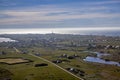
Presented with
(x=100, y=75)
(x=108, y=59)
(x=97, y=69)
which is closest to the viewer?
(x=100, y=75)

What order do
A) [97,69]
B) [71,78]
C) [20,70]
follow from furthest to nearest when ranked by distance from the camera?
[97,69] → [20,70] → [71,78]

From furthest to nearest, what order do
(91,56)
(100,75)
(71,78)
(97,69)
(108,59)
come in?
(91,56)
(108,59)
(97,69)
(100,75)
(71,78)

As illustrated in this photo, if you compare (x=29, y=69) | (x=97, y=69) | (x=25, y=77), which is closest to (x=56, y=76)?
(x=25, y=77)

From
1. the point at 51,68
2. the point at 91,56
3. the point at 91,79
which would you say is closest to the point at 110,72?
the point at 91,79

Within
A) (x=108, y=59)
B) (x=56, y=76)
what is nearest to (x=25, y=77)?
(x=56, y=76)

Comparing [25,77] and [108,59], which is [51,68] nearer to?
[25,77]

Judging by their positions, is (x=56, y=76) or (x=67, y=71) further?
(x=67, y=71)

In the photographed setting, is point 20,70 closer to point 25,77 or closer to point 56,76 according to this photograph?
point 25,77

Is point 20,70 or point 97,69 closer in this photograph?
point 20,70

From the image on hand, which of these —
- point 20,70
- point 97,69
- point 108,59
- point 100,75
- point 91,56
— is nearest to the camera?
point 100,75
